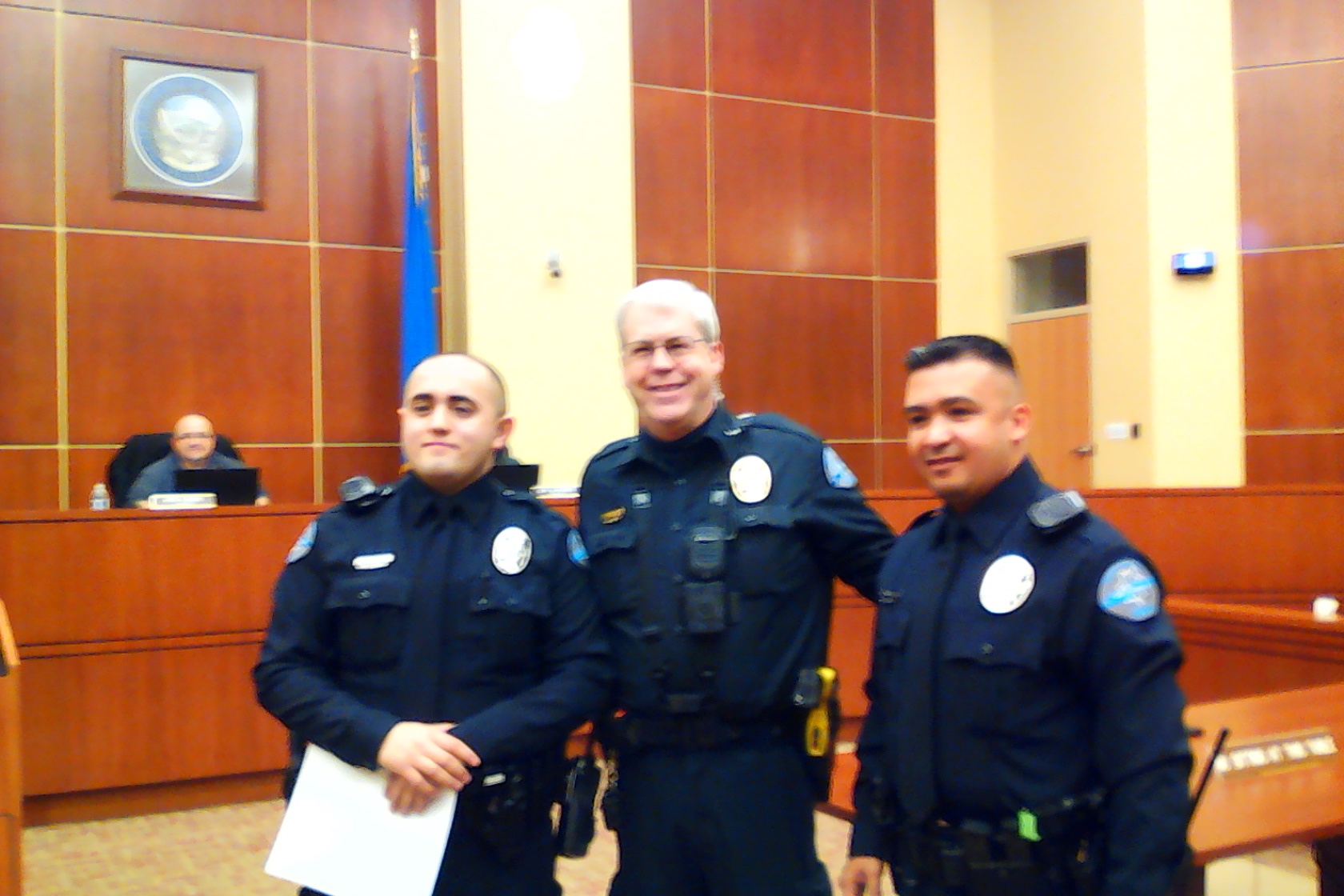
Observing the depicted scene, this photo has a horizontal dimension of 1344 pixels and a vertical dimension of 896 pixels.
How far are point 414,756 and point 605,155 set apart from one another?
5.39m

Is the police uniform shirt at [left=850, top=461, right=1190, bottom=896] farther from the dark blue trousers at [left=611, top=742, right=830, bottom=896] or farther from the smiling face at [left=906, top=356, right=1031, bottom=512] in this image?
the dark blue trousers at [left=611, top=742, right=830, bottom=896]

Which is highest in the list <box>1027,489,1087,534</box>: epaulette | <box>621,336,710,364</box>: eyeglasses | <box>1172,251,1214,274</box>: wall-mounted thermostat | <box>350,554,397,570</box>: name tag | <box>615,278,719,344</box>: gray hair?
<box>1172,251,1214,274</box>: wall-mounted thermostat

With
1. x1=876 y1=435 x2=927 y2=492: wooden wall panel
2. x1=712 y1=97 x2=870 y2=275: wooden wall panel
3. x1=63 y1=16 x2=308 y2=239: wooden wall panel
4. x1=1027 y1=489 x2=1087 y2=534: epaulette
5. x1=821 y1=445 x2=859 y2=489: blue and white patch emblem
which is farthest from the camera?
x1=876 y1=435 x2=927 y2=492: wooden wall panel

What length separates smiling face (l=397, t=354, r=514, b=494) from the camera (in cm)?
172

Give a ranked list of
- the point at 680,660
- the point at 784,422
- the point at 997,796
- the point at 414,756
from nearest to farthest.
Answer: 1. the point at 997,796
2. the point at 414,756
3. the point at 680,660
4. the point at 784,422

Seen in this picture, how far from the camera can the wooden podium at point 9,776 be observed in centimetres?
212

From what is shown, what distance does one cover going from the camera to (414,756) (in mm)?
1577

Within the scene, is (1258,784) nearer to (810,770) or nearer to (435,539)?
(810,770)

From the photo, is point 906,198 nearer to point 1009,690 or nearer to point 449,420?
point 449,420

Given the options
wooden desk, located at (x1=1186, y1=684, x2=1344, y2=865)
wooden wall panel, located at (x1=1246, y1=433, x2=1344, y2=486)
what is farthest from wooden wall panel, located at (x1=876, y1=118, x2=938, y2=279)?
wooden desk, located at (x1=1186, y1=684, x2=1344, y2=865)

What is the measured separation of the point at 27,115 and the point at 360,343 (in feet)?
6.42

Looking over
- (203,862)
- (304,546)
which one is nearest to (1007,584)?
(304,546)

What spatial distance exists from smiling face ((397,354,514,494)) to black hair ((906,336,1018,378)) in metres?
0.65

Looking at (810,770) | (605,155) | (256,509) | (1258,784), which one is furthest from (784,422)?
(605,155)
